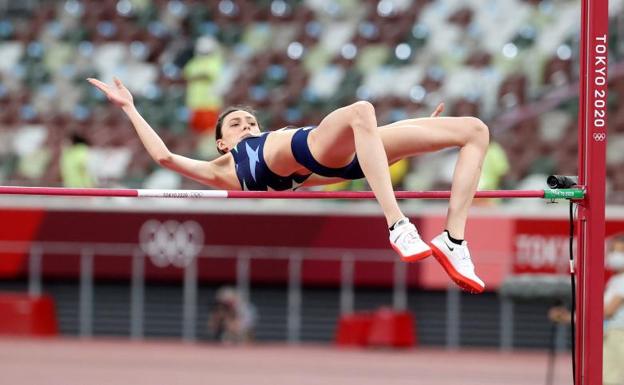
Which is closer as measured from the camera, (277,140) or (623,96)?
(277,140)

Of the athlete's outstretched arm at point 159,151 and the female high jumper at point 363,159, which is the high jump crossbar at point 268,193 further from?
the athlete's outstretched arm at point 159,151

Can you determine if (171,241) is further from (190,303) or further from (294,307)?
(294,307)

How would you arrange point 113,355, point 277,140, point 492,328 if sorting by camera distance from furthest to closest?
point 492,328 < point 113,355 < point 277,140

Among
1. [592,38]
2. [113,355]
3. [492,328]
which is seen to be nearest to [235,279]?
[113,355]

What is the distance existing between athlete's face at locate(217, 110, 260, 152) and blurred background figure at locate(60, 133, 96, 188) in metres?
6.29

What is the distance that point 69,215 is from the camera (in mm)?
13172

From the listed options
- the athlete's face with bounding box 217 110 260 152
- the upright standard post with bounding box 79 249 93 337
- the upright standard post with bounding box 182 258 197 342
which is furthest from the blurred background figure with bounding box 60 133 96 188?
the athlete's face with bounding box 217 110 260 152

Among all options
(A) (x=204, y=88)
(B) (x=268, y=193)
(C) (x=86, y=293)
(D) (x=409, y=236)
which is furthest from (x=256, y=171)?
(C) (x=86, y=293)

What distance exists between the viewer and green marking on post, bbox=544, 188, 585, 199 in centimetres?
546

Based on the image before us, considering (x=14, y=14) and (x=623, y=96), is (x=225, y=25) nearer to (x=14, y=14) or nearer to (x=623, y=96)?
(x=14, y=14)

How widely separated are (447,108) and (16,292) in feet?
15.8

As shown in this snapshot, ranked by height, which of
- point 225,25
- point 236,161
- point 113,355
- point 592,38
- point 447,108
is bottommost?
point 113,355

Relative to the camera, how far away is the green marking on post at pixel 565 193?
5.46 meters

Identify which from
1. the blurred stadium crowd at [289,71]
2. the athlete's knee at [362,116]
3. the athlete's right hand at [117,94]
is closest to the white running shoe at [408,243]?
the athlete's knee at [362,116]
